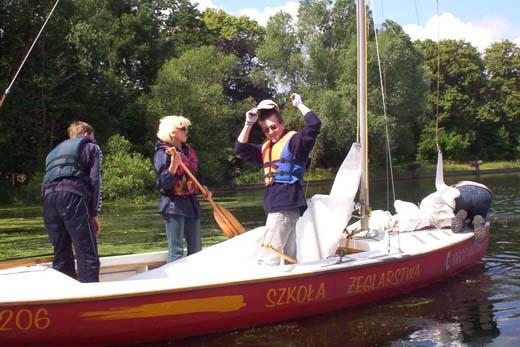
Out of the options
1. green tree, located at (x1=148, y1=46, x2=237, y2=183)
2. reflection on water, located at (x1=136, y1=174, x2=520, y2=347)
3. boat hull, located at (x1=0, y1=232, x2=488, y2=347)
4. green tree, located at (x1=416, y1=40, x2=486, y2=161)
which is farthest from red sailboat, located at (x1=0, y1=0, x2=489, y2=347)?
green tree, located at (x1=416, y1=40, x2=486, y2=161)

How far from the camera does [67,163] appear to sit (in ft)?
17.1

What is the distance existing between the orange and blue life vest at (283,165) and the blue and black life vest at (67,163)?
167 cm

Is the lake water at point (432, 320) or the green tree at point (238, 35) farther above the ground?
the green tree at point (238, 35)

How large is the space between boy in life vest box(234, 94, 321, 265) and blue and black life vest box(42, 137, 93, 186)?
155 cm

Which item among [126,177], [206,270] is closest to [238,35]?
[126,177]

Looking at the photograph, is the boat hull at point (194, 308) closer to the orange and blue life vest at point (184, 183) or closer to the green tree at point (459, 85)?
the orange and blue life vest at point (184, 183)

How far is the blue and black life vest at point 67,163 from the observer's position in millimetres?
5188

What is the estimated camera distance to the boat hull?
176 inches

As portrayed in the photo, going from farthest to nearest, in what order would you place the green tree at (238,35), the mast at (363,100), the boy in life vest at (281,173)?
the green tree at (238,35)
the mast at (363,100)
the boy in life vest at (281,173)

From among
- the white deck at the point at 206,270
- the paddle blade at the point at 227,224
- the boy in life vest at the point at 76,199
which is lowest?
the white deck at the point at 206,270

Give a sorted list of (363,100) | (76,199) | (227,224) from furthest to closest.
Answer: (363,100) < (227,224) < (76,199)

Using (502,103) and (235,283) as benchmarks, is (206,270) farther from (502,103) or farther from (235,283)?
(502,103)

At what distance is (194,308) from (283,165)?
1541 mm

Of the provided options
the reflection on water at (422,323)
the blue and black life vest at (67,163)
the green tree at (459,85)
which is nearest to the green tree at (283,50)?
the green tree at (459,85)
